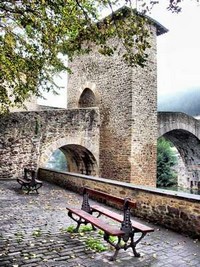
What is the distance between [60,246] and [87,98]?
13.0 metres

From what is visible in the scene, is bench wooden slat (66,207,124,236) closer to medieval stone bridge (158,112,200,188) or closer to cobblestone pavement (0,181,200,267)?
cobblestone pavement (0,181,200,267)

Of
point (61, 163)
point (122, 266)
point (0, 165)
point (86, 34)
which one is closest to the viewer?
point (122, 266)

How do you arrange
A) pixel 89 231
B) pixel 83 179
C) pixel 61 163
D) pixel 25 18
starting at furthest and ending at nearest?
pixel 61 163, pixel 83 179, pixel 89 231, pixel 25 18

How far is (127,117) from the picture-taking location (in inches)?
530

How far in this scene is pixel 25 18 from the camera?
4707 mm

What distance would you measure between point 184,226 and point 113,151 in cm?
893

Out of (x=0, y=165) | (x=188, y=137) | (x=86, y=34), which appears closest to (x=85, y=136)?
(x=0, y=165)

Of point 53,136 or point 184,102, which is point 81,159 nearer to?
point 53,136

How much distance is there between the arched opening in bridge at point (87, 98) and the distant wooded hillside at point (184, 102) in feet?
34.5

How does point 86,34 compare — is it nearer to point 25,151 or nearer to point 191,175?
point 25,151

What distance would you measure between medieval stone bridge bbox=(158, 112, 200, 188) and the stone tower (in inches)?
68.5

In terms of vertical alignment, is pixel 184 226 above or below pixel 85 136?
below

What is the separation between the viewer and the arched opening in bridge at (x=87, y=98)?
1641 centimetres

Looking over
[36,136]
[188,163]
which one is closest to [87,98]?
[36,136]
